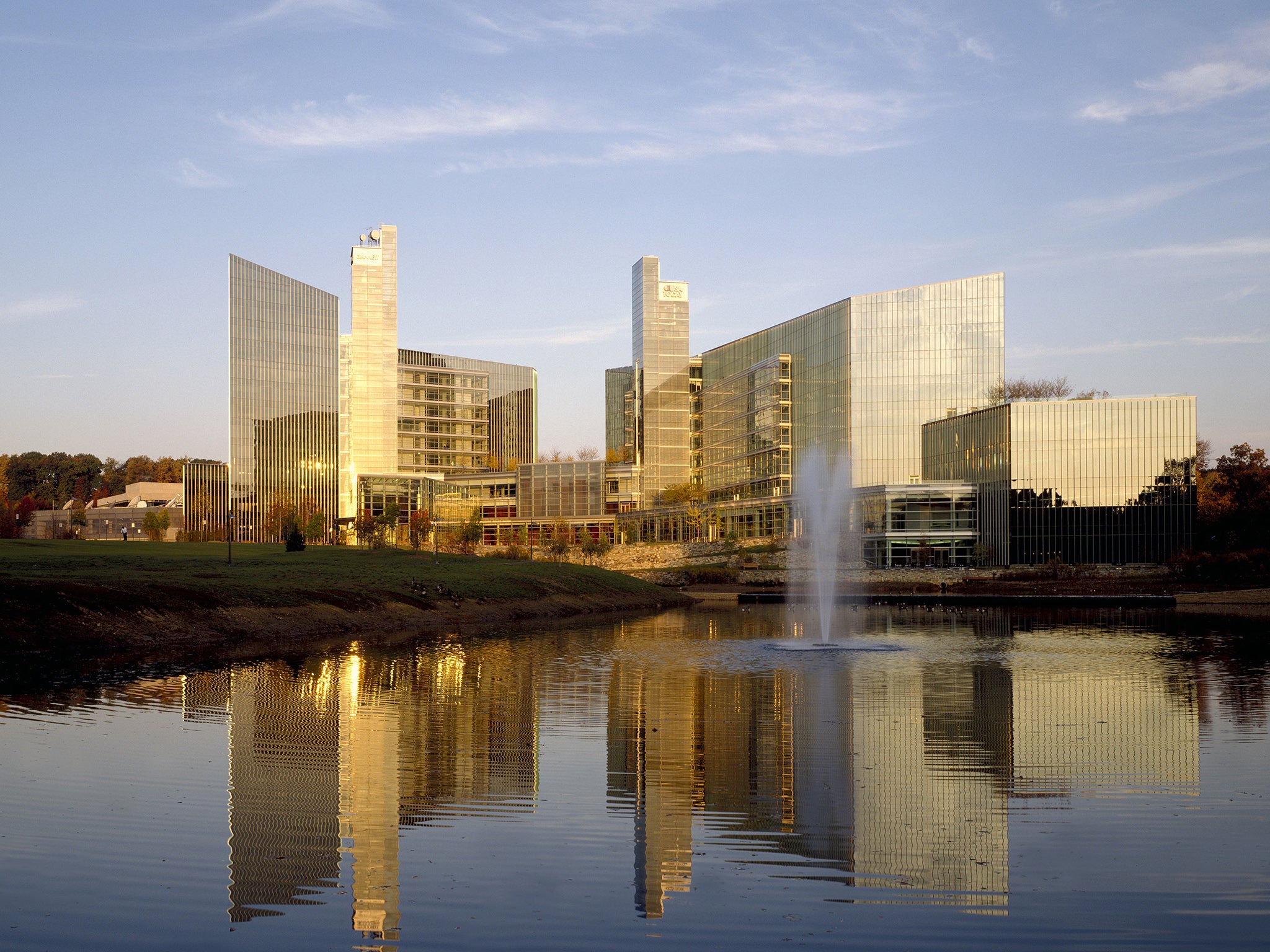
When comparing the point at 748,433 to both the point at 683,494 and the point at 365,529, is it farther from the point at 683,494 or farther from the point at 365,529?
the point at 365,529

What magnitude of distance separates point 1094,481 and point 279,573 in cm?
7785

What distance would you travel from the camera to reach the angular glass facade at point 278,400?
481 ft

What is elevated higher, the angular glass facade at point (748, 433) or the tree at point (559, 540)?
the angular glass facade at point (748, 433)

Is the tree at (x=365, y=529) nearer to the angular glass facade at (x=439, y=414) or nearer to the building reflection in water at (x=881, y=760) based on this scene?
the angular glass facade at (x=439, y=414)

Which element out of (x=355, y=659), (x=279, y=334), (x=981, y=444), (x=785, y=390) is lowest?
(x=355, y=659)

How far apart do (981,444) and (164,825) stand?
103922 mm

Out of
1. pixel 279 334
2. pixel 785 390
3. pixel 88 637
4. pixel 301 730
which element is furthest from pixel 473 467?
pixel 301 730

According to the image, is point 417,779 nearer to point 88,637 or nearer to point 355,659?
point 355,659

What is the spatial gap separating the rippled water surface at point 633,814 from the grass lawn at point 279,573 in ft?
53.6

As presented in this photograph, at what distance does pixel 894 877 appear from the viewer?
38.3 ft

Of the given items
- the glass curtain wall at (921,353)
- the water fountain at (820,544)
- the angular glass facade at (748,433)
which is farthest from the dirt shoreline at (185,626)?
the angular glass facade at (748,433)

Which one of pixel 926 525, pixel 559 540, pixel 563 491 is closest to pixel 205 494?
pixel 563 491

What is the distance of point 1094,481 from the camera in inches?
4048

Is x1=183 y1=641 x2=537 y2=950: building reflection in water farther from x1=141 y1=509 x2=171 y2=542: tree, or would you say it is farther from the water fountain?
x1=141 y1=509 x2=171 y2=542: tree
